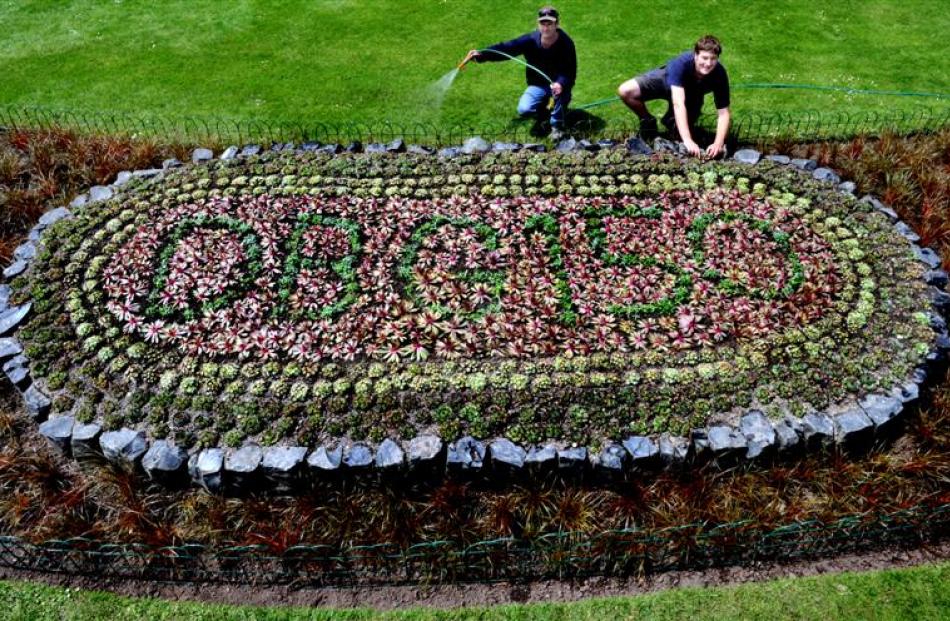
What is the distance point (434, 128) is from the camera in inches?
385

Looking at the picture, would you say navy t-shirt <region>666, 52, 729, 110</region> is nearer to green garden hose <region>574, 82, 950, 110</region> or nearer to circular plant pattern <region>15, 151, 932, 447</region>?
circular plant pattern <region>15, 151, 932, 447</region>

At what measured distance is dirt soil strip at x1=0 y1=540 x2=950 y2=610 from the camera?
5359 millimetres

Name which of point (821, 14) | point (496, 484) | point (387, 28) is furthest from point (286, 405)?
point (821, 14)

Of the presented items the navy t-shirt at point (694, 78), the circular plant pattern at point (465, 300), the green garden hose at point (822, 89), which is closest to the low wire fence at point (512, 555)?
the circular plant pattern at point (465, 300)

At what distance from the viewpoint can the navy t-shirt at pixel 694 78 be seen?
8.59m

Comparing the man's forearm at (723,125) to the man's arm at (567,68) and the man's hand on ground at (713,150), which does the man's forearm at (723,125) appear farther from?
the man's arm at (567,68)

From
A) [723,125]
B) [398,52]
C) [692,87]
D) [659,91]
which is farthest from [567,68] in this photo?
[398,52]

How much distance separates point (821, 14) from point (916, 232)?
581 centimetres

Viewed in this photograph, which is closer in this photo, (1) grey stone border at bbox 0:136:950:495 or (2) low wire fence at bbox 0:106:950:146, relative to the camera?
(1) grey stone border at bbox 0:136:950:495

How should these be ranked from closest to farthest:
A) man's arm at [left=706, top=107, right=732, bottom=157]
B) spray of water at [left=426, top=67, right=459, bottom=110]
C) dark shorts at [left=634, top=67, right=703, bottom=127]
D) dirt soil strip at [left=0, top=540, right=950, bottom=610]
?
dirt soil strip at [left=0, top=540, right=950, bottom=610] < man's arm at [left=706, top=107, right=732, bottom=157] < dark shorts at [left=634, top=67, right=703, bottom=127] < spray of water at [left=426, top=67, right=459, bottom=110]

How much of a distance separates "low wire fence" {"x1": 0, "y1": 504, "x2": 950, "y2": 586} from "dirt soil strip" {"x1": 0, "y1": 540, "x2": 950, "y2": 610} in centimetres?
6

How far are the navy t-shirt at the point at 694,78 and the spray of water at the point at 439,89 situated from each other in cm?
317

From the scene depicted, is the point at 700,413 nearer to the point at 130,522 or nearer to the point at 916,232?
the point at 916,232

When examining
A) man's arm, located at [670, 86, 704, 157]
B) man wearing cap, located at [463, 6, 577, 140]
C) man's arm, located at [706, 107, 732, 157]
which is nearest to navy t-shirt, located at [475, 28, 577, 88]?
man wearing cap, located at [463, 6, 577, 140]
